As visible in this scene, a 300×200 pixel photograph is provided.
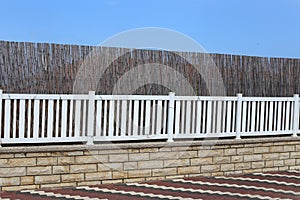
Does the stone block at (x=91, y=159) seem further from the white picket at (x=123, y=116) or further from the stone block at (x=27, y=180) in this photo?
the stone block at (x=27, y=180)

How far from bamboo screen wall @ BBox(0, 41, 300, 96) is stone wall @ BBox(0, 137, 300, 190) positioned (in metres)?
1.01

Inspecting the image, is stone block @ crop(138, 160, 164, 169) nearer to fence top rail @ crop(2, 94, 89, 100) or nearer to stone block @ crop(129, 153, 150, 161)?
stone block @ crop(129, 153, 150, 161)

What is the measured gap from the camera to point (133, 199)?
20.4 feet

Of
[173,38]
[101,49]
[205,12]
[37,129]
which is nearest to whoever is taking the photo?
[37,129]

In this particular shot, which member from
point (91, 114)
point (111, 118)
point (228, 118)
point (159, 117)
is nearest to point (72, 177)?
point (91, 114)

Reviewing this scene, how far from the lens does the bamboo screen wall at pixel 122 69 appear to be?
6.76m

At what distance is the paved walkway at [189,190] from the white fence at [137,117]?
759 millimetres

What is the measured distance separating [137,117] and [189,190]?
1.46 meters

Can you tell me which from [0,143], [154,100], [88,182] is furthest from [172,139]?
[0,143]

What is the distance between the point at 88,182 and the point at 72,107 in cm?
119

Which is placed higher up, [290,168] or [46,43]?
[46,43]

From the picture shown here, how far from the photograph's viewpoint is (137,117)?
289 inches

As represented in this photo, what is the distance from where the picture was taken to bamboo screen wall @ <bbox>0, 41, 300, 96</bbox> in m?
6.76

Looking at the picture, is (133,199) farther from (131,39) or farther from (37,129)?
(131,39)
